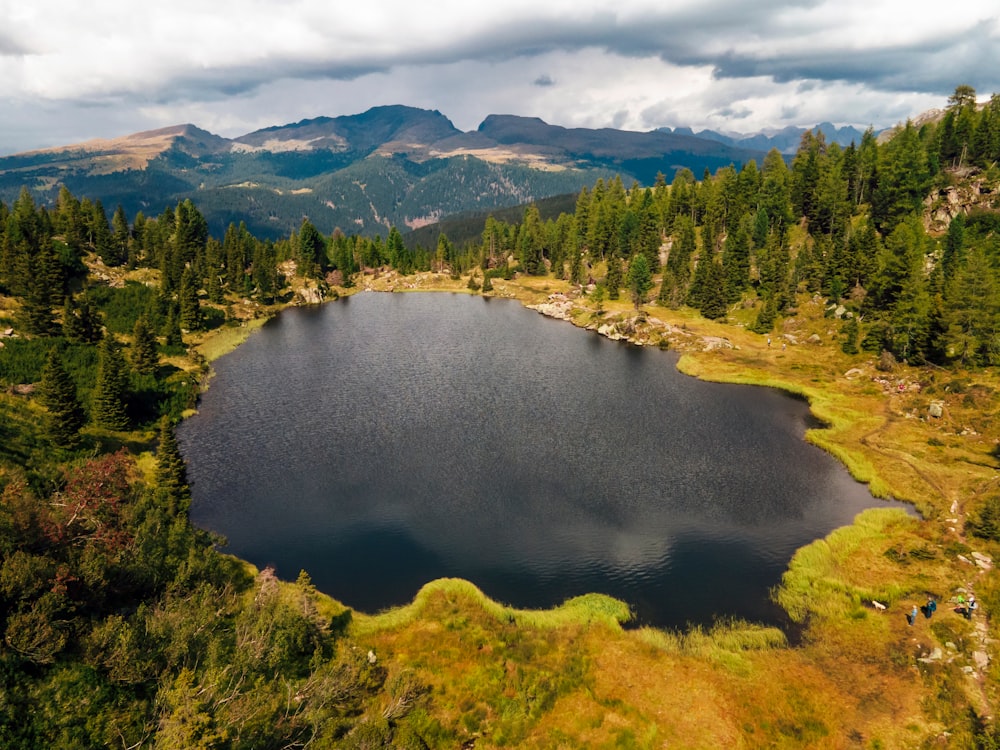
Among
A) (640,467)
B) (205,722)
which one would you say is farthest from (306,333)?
(205,722)

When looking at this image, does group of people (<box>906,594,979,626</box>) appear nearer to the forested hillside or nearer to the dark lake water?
the forested hillside

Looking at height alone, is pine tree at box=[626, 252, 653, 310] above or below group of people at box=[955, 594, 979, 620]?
above

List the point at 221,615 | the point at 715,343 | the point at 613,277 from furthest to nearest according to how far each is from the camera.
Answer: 1. the point at 613,277
2. the point at 715,343
3. the point at 221,615

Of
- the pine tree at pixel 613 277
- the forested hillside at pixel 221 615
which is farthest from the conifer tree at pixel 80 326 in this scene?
the pine tree at pixel 613 277

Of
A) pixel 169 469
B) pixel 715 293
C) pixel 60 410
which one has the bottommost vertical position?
pixel 715 293

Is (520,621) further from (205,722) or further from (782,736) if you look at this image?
(205,722)

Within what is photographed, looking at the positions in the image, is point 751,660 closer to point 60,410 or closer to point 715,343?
point 60,410

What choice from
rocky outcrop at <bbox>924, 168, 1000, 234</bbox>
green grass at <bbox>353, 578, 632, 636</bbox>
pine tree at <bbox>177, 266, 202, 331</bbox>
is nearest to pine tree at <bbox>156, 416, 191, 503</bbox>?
green grass at <bbox>353, 578, 632, 636</bbox>

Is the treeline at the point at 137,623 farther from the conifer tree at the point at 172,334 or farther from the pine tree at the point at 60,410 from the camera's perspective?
the conifer tree at the point at 172,334

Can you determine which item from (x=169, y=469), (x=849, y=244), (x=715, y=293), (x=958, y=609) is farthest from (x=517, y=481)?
(x=849, y=244)
